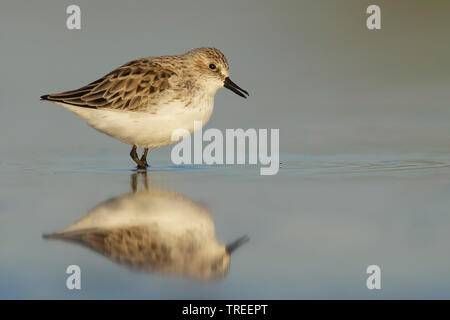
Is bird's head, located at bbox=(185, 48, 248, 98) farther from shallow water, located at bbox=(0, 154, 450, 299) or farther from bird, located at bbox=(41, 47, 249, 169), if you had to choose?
shallow water, located at bbox=(0, 154, 450, 299)

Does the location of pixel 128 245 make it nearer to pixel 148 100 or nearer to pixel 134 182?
pixel 134 182

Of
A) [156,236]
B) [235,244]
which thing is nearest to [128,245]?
[156,236]

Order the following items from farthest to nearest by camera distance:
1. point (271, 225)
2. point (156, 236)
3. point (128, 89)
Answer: point (128, 89)
point (271, 225)
point (156, 236)

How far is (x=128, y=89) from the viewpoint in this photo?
9.58 meters

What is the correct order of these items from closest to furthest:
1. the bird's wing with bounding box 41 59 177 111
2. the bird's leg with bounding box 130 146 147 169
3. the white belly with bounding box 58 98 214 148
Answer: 1. the white belly with bounding box 58 98 214 148
2. the bird's wing with bounding box 41 59 177 111
3. the bird's leg with bounding box 130 146 147 169

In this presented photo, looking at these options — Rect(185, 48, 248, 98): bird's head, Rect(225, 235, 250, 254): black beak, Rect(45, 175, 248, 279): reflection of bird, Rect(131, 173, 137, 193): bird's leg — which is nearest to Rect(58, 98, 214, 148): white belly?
Rect(185, 48, 248, 98): bird's head

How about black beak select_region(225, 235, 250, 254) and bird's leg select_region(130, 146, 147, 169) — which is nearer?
black beak select_region(225, 235, 250, 254)

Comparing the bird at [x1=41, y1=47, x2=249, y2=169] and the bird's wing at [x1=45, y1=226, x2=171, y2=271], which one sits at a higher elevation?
the bird at [x1=41, y1=47, x2=249, y2=169]

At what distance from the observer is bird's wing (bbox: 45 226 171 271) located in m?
5.51

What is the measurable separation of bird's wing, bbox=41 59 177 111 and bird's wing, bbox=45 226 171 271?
341cm

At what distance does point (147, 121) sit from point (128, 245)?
3.67 m

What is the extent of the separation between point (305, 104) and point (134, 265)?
9.01 m

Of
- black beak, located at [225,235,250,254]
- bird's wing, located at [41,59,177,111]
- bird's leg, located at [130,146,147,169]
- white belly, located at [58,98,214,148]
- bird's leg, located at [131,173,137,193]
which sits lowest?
black beak, located at [225,235,250,254]
